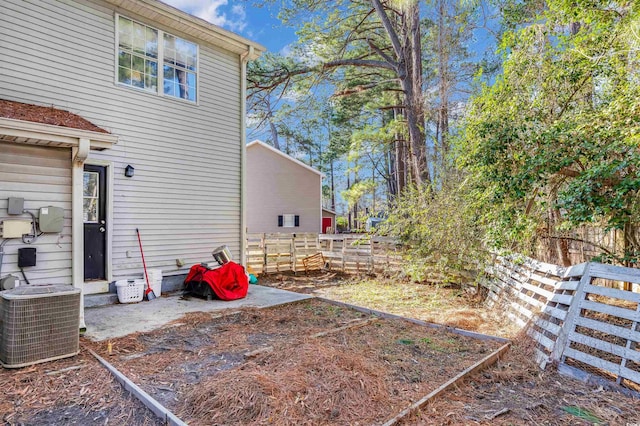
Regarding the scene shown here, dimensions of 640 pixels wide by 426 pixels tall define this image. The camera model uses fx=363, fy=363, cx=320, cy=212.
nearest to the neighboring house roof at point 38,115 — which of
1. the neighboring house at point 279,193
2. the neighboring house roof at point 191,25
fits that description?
the neighboring house roof at point 191,25

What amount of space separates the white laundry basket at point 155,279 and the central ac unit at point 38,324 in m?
2.64

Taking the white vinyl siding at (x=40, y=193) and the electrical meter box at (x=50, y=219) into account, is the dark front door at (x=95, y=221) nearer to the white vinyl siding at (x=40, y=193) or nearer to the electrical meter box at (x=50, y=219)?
the white vinyl siding at (x=40, y=193)

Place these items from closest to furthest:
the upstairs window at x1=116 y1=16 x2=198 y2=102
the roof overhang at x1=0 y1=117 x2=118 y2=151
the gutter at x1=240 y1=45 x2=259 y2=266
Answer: the roof overhang at x1=0 y1=117 x2=118 y2=151 → the upstairs window at x1=116 y1=16 x2=198 y2=102 → the gutter at x1=240 y1=45 x2=259 y2=266

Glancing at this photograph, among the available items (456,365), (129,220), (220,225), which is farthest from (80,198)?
(456,365)

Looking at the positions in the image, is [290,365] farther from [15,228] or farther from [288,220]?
[288,220]

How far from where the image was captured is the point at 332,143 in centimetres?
2436

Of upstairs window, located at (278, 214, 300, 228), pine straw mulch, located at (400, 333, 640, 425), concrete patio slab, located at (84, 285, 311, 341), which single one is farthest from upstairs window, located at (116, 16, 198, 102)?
upstairs window, located at (278, 214, 300, 228)

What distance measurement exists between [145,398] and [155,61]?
5.82 meters

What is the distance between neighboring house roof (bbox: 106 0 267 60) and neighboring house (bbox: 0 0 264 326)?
0.02 m

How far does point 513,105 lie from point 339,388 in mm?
4065

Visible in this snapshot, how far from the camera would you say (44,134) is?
3.98 metres

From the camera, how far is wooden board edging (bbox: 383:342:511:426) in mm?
2578

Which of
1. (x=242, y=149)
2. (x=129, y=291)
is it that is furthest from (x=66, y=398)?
(x=242, y=149)

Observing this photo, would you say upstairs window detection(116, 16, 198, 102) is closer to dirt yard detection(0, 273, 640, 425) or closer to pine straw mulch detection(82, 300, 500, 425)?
pine straw mulch detection(82, 300, 500, 425)
